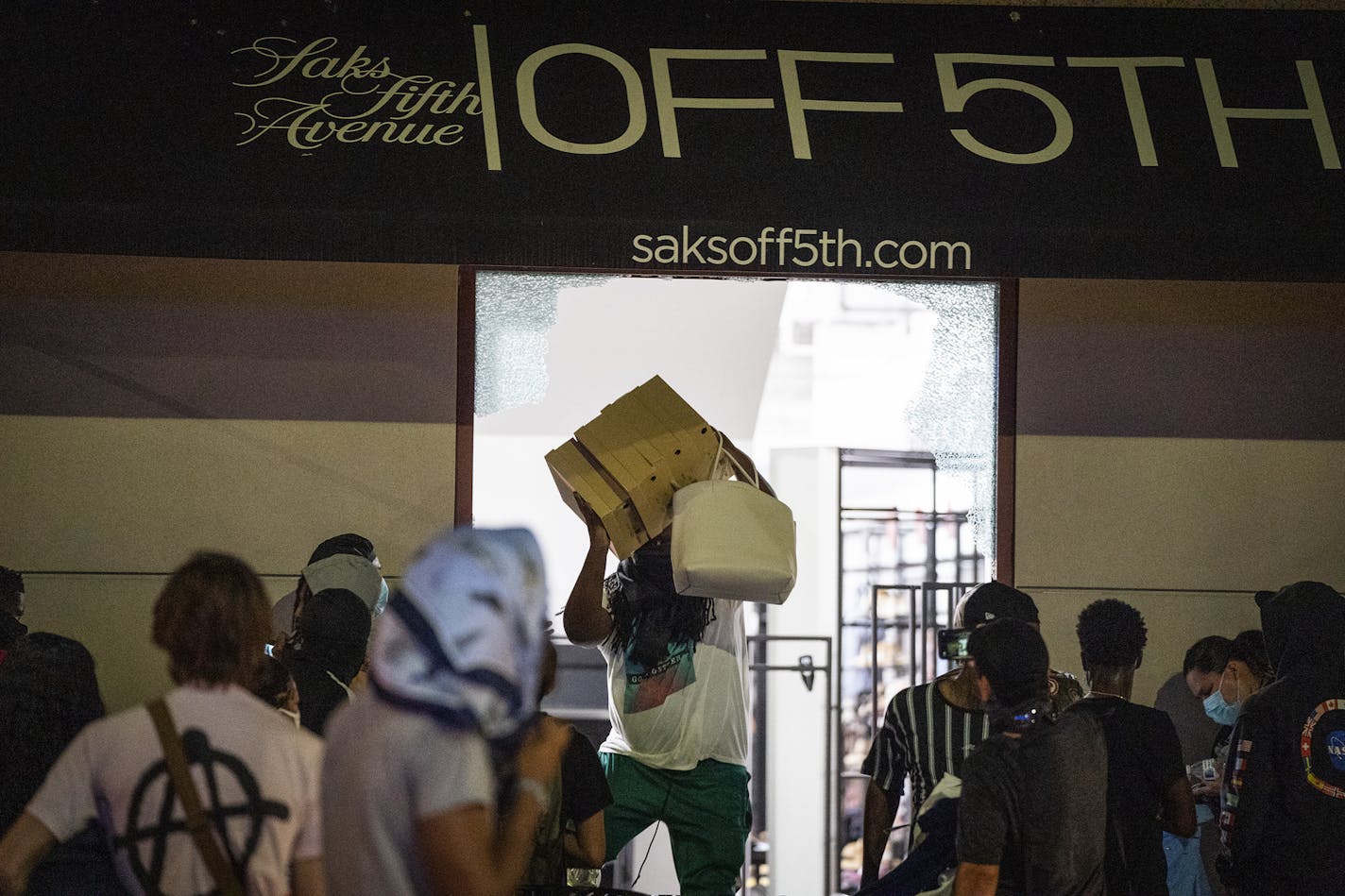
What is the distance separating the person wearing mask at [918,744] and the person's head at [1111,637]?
20 cm

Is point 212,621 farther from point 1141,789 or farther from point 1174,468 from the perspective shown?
point 1174,468

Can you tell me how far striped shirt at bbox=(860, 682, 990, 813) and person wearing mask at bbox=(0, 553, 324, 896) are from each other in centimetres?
226


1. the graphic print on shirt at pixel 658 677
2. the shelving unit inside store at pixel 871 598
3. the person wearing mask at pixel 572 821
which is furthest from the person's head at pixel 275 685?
the shelving unit inside store at pixel 871 598

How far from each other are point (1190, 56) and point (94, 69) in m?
4.59

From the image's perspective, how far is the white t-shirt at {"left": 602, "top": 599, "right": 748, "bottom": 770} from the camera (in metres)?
5.42

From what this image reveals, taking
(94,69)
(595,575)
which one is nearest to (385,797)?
(595,575)

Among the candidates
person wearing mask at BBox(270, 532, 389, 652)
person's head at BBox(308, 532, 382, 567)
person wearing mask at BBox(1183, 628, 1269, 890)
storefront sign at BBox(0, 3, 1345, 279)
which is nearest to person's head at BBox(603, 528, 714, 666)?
person wearing mask at BBox(270, 532, 389, 652)

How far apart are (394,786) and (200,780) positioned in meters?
0.72

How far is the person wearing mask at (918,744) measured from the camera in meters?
4.74

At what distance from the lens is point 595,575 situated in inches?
210

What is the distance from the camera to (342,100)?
6.11m

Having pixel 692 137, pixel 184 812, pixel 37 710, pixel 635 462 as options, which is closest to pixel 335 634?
pixel 37 710

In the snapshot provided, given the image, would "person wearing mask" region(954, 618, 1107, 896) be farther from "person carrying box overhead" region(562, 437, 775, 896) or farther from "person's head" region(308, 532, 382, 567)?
"person's head" region(308, 532, 382, 567)

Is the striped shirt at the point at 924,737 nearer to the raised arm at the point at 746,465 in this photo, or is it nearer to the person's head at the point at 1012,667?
the person's head at the point at 1012,667
